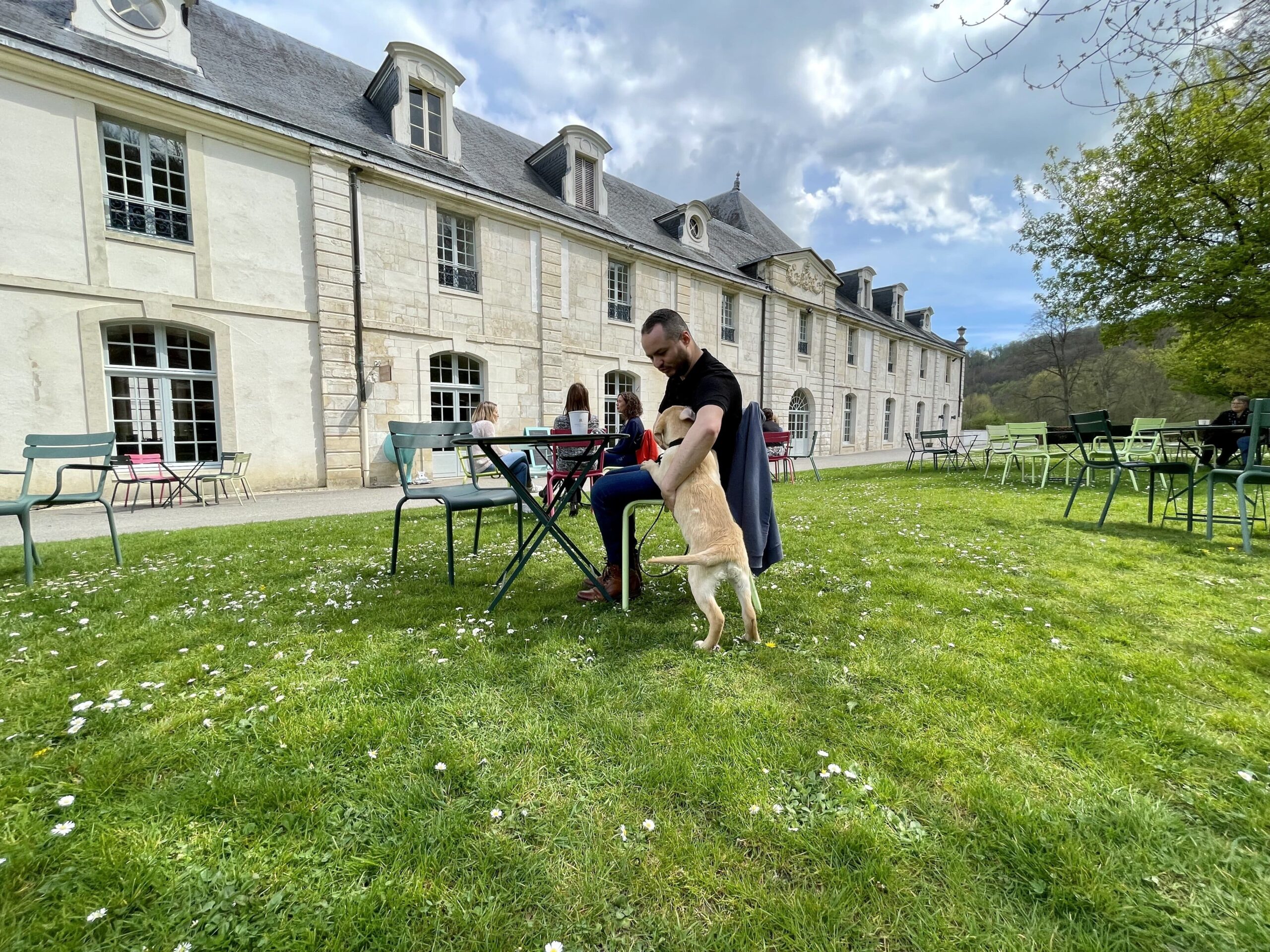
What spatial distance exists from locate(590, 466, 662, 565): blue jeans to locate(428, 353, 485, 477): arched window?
864 centimetres

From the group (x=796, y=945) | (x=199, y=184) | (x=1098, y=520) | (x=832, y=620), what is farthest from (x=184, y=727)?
(x=199, y=184)

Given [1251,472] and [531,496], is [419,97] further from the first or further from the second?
[1251,472]

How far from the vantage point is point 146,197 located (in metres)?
8.07

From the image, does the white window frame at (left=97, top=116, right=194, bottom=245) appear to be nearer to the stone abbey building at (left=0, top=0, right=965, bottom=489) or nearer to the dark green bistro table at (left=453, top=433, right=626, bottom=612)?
the stone abbey building at (left=0, top=0, right=965, bottom=489)

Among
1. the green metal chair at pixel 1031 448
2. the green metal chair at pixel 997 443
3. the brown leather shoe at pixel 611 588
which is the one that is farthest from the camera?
the green metal chair at pixel 997 443

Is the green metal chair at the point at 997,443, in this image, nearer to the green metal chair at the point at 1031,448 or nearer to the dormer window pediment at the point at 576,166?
the green metal chair at the point at 1031,448

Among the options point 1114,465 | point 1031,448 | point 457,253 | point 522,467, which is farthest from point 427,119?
point 1031,448

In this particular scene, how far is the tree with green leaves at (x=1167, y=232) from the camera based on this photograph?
961cm

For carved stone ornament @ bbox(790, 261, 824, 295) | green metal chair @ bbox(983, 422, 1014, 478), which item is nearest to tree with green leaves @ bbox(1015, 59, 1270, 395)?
green metal chair @ bbox(983, 422, 1014, 478)

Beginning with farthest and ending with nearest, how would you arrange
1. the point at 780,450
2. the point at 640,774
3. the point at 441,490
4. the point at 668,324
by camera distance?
the point at 780,450, the point at 441,490, the point at 668,324, the point at 640,774

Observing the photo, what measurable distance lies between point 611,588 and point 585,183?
13975mm

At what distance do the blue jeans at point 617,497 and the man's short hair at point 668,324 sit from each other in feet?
2.48

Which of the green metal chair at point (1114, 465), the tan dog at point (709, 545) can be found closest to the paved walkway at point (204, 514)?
the tan dog at point (709, 545)

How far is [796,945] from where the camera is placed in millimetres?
1035
